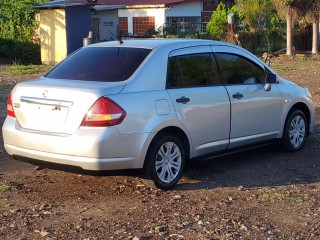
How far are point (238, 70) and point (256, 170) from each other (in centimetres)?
125

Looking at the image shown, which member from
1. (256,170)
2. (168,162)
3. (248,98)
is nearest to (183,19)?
(248,98)

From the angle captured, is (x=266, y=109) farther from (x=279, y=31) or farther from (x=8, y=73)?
(x=279, y=31)

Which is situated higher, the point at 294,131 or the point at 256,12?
the point at 256,12

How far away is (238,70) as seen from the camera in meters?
7.96

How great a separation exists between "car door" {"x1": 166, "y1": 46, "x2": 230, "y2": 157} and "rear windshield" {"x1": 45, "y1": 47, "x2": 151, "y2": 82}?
1.39 ft

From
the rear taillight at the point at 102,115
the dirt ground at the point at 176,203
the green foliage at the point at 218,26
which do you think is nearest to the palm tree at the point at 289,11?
the green foliage at the point at 218,26

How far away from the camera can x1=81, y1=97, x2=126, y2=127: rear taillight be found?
20.5ft

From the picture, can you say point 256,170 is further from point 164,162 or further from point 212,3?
point 212,3

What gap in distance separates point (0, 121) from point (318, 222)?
21.4 ft

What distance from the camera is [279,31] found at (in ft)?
109

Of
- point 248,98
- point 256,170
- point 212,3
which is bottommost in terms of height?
point 256,170

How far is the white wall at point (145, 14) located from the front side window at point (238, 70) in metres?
34.6

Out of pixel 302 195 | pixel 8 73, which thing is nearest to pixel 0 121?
pixel 302 195

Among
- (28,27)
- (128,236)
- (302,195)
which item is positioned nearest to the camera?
(128,236)
